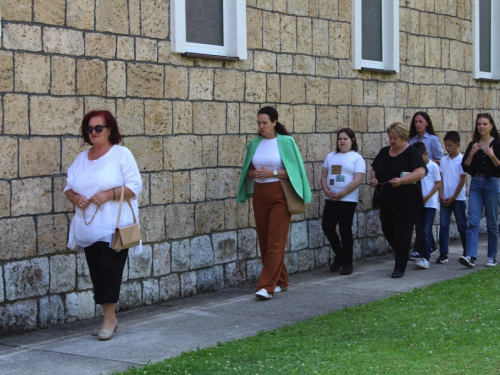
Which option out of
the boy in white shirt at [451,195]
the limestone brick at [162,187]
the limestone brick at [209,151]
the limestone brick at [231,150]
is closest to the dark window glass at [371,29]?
the boy in white shirt at [451,195]

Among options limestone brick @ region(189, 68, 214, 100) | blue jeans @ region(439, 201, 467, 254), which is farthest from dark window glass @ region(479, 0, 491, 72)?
limestone brick @ region(189, 68, 214, 100)

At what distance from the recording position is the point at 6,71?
7434mm

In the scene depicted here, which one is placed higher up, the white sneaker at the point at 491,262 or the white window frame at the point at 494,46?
the white window frame at the point at 494,46

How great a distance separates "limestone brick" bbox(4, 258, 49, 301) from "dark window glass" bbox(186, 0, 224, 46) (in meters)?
3.01

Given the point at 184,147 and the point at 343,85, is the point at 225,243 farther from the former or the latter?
the point at 343,85

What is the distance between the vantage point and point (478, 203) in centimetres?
1066

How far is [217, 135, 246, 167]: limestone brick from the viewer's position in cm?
966

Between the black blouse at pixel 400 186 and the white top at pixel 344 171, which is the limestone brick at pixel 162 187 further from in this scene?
the black blouse at pixel 400 186

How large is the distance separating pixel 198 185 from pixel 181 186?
0.26 m

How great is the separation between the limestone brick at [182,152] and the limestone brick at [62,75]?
1.32 meters

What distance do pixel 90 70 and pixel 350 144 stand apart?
11.4 feet

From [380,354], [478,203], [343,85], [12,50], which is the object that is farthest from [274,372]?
[343,85]

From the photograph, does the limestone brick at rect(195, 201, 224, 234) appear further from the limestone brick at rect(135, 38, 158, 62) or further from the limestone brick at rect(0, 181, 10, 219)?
the limestone brick at rect(0, 181, 10, 219)

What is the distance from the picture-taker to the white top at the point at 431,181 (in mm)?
10859
